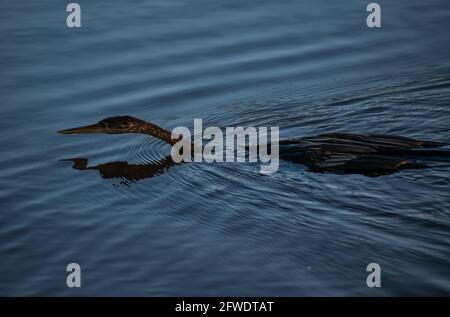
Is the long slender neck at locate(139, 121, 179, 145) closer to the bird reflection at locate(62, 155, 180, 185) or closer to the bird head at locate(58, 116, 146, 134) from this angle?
the bird head at locate(58, 116, 146, 134)

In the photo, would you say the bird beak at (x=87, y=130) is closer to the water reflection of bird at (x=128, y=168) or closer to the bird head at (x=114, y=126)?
the bird head at (x=114, y=126)

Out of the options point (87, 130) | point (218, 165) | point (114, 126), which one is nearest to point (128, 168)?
point (114, 126)

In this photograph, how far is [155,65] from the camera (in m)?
12.2

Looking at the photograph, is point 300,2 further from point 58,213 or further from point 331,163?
point 58,213

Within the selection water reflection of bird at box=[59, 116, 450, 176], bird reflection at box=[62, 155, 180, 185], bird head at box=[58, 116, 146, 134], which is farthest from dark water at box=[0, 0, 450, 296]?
bird head at box=[58, 116, 146, 134]

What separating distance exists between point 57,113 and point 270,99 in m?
2.90

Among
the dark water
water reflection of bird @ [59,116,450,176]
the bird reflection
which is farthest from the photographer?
the bird reflection

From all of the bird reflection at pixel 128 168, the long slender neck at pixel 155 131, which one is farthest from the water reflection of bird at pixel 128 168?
the long slender neck at pixel 155 131

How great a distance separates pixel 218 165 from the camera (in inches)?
366

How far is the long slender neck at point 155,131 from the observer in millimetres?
9672

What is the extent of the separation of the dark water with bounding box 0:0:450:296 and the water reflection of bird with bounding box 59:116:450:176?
0.20m

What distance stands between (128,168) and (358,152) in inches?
106

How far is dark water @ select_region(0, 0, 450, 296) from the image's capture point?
7.16m

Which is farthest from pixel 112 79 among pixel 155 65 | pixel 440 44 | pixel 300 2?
pixel 440 44
